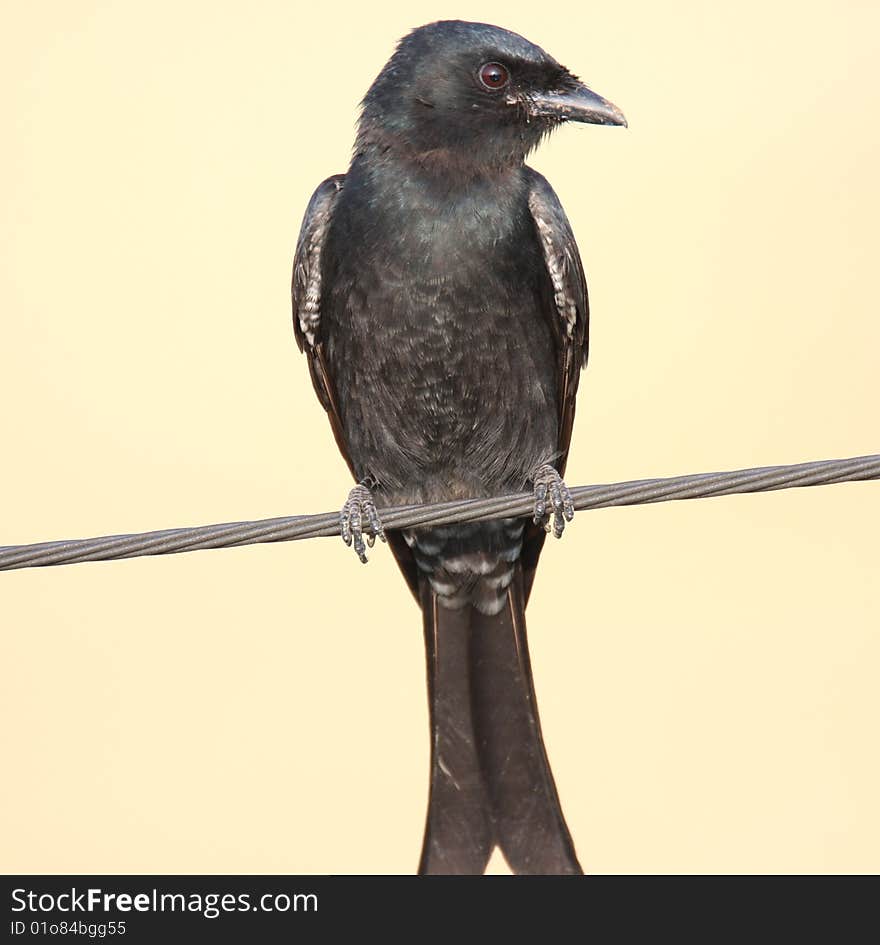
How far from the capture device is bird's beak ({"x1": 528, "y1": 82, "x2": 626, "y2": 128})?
580 centimetres

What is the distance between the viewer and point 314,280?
6008mm

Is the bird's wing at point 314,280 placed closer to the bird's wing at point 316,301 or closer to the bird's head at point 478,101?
the bird's wing at point 316,301

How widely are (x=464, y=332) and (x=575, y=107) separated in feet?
3.50

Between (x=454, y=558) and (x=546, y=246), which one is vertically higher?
(x=546, y=246)

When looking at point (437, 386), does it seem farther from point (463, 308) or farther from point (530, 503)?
point (530, 503)

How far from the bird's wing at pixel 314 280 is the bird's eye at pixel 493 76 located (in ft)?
2.48

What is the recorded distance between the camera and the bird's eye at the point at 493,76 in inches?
226

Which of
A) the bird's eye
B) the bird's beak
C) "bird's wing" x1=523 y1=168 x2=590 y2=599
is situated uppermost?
the bird's eye

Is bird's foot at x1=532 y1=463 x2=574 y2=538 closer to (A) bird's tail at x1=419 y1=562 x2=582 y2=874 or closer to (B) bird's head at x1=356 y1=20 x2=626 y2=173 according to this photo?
(A) bird's tail at x1=419 y1=562 x2=582 y2=874

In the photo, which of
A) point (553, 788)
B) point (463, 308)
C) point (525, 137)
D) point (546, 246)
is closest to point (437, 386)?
point (463, 308)

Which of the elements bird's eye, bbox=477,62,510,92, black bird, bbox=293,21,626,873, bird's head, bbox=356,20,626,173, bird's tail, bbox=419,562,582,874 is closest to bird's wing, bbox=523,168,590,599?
black bird, bbox=293,21,626,873

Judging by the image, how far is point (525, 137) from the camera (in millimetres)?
5840

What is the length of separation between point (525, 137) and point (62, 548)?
293cm

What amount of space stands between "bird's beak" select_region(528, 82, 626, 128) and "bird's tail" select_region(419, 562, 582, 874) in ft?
6.32
